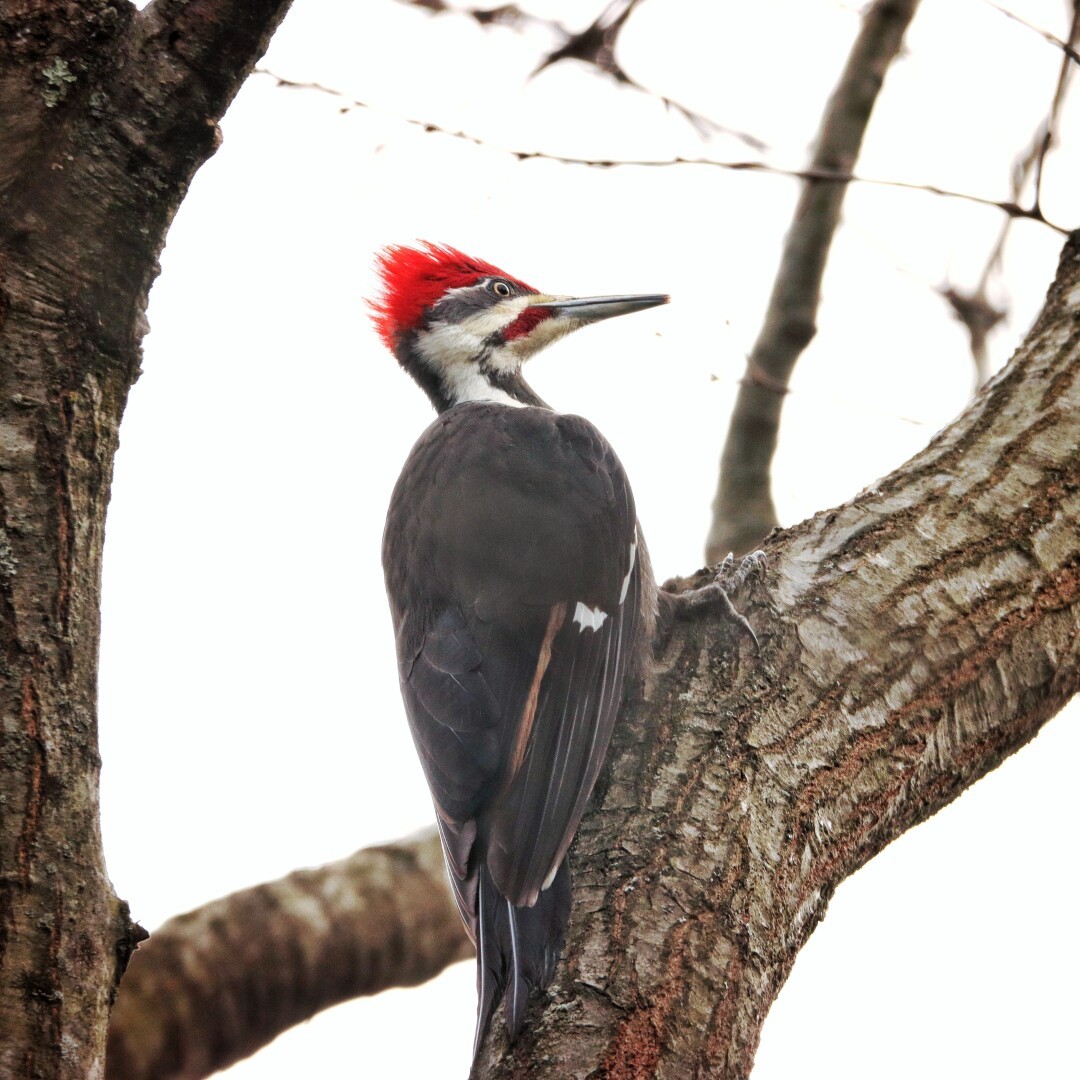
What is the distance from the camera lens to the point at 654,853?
211 centimetres

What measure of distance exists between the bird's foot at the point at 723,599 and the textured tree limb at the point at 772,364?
725mm

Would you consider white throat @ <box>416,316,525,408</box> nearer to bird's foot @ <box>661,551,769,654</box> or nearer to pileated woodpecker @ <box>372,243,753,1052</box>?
pileated woodpecker @ <box>372,243,753,1052</box>

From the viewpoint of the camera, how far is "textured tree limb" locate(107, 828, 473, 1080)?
2836 mm

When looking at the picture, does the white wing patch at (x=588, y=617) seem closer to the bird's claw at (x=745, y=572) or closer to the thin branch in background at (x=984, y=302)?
the bird's claw at (x=745, y=572)

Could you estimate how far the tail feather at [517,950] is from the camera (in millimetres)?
1974

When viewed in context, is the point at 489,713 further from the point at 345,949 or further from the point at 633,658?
the point at 345,949

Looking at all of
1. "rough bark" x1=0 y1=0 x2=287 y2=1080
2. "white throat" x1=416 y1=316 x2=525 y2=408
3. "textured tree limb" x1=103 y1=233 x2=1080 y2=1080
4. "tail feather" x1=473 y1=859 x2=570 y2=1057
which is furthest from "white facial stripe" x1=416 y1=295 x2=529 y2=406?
"rough bark" x1=0 y1=0 x2=287 y2=1080

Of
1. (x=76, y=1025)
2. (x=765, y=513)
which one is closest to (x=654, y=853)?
(x=76, y=1025)

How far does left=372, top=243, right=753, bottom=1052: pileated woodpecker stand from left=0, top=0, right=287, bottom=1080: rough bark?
28.3 inches

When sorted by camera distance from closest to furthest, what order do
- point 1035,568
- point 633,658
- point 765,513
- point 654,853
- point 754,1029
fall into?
point 754,1029, point 654,853, point 1035,568, point 633,658, point 765,513

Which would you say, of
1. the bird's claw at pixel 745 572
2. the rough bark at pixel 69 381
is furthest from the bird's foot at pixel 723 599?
the rough bark at pixel 69 381

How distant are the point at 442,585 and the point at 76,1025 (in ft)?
5.16

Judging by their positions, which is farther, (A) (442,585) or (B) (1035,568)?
(A) (442,585)

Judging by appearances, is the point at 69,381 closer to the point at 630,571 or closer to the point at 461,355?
the point at 630,571
